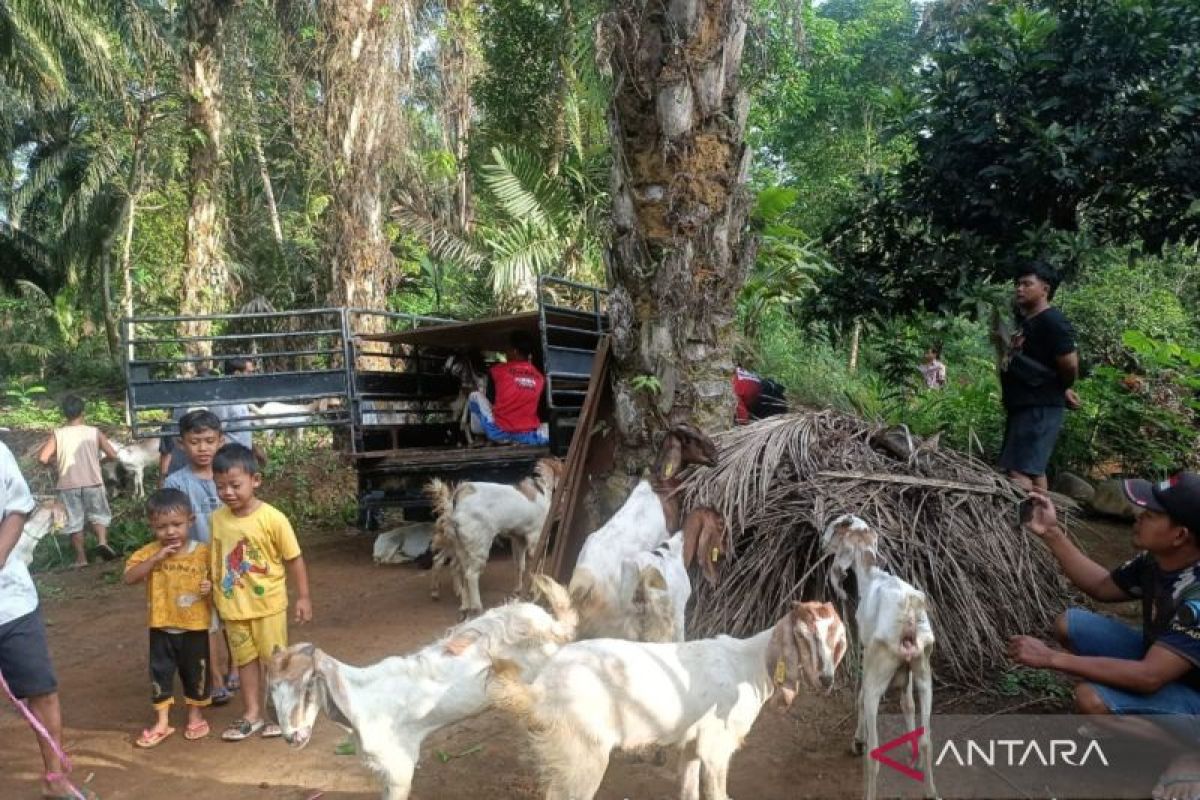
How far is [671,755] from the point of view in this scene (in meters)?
3.76

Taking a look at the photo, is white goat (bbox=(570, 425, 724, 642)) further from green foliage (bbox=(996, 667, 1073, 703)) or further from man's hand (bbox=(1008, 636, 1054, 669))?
green foliage (bbox=(996, 667, 1073, 703))

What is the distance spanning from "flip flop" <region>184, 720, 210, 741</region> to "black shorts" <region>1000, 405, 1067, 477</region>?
17.1 feet

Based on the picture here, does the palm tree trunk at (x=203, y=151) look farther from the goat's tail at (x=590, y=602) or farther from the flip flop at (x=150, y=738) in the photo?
the goat's tail at (x=590, y=602)

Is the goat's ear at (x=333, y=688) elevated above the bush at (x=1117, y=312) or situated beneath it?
situated beneath

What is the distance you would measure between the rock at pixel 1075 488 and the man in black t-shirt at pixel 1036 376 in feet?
7.22

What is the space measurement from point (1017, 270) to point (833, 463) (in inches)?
92.9

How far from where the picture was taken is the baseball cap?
290 centimetres

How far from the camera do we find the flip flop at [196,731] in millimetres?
4043

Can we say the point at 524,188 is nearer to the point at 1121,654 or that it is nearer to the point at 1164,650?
the point at 1121,654

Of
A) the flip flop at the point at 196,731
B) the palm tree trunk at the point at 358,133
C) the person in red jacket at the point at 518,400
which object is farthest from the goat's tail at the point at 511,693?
the palm tree trunk at the point at 358,133

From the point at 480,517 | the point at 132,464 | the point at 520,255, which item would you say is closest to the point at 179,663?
the point at 480,517

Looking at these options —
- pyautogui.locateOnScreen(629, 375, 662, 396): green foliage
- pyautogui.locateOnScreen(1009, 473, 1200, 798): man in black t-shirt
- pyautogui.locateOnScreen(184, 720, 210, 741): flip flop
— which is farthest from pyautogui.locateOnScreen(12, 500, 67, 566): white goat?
pyautogui.locateOnScreen(1009, 473, 1200, 798): man in black t-shirt

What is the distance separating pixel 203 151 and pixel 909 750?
42.6ft

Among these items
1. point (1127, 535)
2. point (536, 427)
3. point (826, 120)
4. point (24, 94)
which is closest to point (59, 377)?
point (24, 94)
